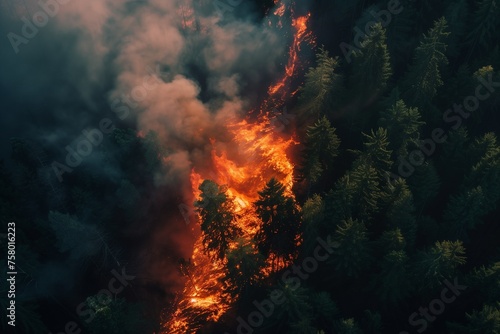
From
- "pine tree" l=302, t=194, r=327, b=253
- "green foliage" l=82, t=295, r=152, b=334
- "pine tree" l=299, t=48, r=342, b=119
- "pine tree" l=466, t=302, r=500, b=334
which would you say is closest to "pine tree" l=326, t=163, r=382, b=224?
"pine tree" l=302, t=194, r=327, b=253

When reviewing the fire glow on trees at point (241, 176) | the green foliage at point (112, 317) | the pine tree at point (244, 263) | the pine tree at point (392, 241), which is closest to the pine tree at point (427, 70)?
the fire glow on trees at point (241, 176)

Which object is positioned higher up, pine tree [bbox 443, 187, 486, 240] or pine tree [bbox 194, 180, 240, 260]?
pine tree [bbox 194, 180, 240, 260]

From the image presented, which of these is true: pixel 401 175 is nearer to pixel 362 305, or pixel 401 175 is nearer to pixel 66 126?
pixel 362 305

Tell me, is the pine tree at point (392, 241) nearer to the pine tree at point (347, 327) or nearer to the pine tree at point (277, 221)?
the pine tree at point (347, 327)

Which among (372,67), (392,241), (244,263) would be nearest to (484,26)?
(372,67)

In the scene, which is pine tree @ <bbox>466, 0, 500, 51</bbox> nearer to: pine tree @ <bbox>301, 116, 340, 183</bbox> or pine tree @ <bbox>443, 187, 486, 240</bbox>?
pine tree @ <bbox>443, 187, 486, 240</bbox>

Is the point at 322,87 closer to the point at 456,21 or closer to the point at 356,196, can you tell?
the point at 356,196
